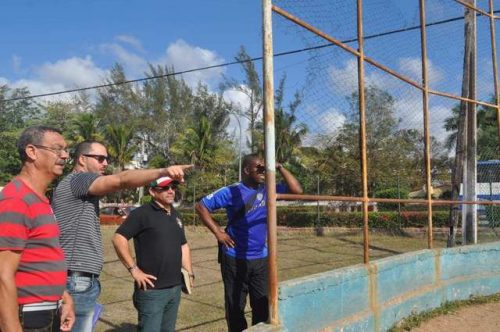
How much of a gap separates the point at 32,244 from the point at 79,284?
0.73m

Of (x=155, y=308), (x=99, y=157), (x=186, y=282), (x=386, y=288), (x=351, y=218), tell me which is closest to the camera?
(x=99, y=157)

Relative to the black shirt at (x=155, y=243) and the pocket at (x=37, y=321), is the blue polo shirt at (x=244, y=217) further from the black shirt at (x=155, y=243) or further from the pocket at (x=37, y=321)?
the pocket at (x=37, y=321)

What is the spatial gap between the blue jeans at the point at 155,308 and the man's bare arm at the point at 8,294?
1446 mm

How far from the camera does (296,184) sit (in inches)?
174

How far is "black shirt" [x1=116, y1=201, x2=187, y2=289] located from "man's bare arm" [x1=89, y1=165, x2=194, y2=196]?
39.6 inches

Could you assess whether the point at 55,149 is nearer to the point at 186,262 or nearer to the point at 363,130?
the point at 186,262

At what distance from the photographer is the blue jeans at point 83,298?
9.70ft

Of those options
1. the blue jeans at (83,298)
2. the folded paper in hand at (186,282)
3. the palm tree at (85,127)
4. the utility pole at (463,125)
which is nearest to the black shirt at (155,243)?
the folded paper in hand at (186,282)

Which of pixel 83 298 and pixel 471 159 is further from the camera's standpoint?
pixel 471 159

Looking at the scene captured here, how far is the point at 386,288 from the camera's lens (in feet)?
17.0

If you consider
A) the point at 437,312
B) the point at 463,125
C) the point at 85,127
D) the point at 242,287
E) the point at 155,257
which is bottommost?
the point at 437,312

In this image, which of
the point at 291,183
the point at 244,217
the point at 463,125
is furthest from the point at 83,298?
the point at 463,125

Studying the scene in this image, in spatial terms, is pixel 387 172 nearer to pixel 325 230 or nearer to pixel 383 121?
pixel 383 121

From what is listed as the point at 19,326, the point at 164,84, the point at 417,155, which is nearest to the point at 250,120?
the point at 164,84
